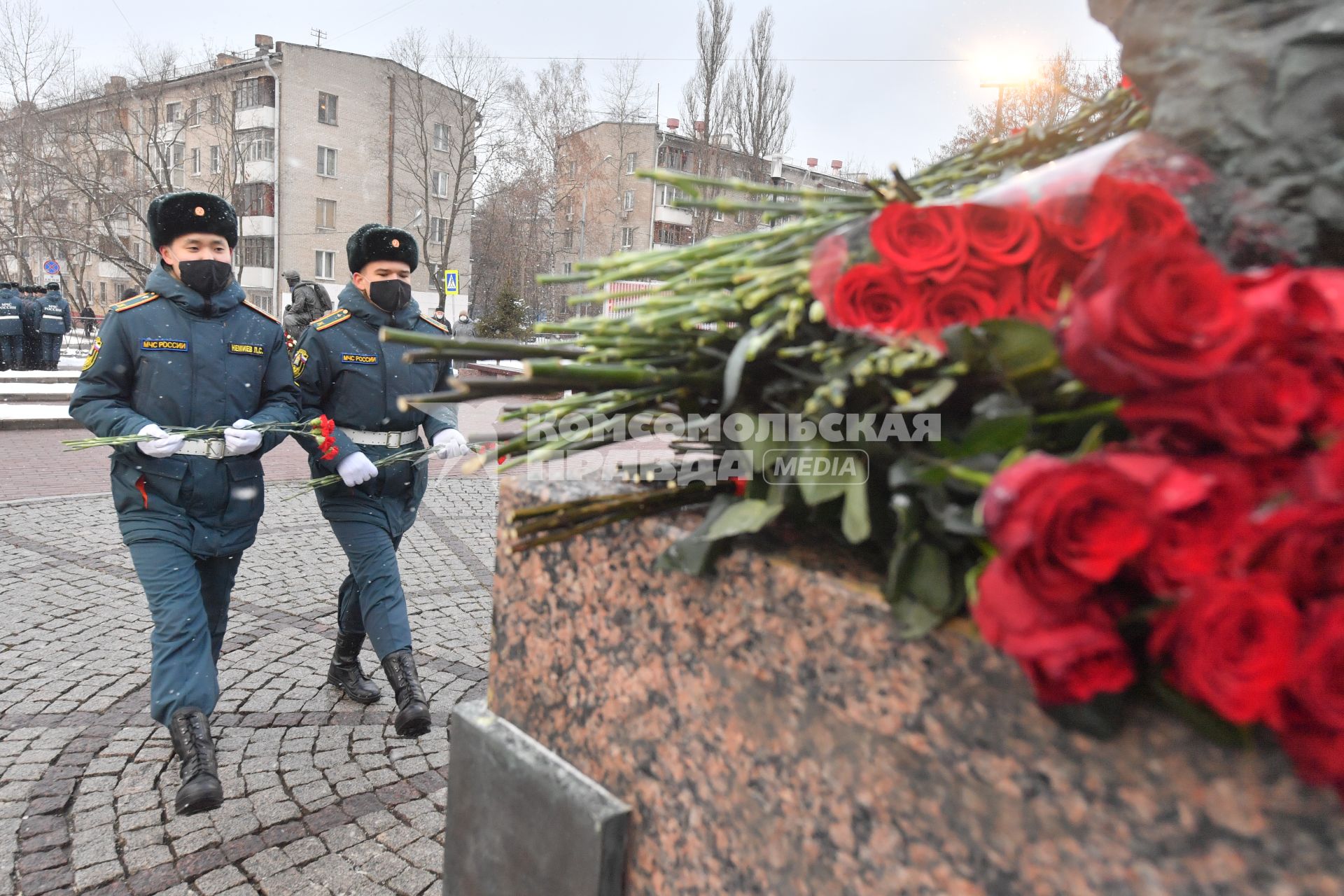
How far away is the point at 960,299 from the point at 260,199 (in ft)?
139

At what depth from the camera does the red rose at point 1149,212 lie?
1063mm

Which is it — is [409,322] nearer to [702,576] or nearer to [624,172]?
[702,576]

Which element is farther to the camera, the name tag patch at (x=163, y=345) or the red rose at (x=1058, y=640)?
the name tag patch at (x=163, y=345)

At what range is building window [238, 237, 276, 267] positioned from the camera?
38062 mm

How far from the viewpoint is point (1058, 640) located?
0.83 meters

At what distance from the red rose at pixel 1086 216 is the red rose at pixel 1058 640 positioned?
0.46 metres

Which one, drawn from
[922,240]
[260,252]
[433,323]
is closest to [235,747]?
[433,323]

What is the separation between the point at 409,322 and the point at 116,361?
1105mm

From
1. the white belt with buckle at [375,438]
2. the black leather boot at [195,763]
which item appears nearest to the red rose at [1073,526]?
the black leather boot at [195,763]

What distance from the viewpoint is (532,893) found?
5.25 ft

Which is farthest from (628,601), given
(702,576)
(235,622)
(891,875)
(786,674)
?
(235,622)

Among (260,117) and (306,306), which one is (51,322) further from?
(260,117)

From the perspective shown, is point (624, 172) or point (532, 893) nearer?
point (532, 893)

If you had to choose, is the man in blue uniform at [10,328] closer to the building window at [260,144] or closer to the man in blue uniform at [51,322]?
the man in blue uniform at [51,322]
